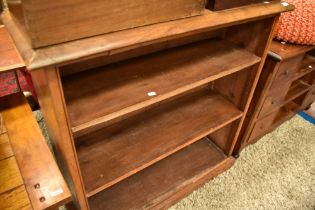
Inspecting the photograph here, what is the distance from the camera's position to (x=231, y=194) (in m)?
1.43

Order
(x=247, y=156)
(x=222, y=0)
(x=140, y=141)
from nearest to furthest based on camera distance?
(x=222, y=0), (x=140, y=141), (x=247, y=156)

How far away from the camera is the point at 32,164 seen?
0.89m

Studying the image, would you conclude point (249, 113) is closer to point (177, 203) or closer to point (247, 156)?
point (247, 156)

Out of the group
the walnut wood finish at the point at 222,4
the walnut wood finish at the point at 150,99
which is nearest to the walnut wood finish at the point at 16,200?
the walnut wood finish at the point at 150,99

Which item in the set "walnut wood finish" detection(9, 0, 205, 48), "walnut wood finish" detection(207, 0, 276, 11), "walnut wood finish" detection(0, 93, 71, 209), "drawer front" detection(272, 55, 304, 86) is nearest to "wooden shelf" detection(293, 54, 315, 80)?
"drawer front" detection(272, 55, 304, 86)

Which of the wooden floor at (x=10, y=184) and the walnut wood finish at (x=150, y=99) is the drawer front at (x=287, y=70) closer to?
the walnut wood finish at (x=150, y=99)

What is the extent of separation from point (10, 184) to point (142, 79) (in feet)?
1.86

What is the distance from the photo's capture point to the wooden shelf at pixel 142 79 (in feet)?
2.64

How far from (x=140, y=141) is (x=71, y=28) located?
0.64m

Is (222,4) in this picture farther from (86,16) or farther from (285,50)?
(285,50)

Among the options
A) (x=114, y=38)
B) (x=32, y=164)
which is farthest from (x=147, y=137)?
(x=114, y=38)

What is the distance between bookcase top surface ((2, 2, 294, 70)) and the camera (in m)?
0.57

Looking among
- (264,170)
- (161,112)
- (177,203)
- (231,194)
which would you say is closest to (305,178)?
(264,170)

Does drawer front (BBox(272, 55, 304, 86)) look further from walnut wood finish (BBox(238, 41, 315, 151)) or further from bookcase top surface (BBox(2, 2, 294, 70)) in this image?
bookcase top surface (BBox(2, 2, 294, 70))
